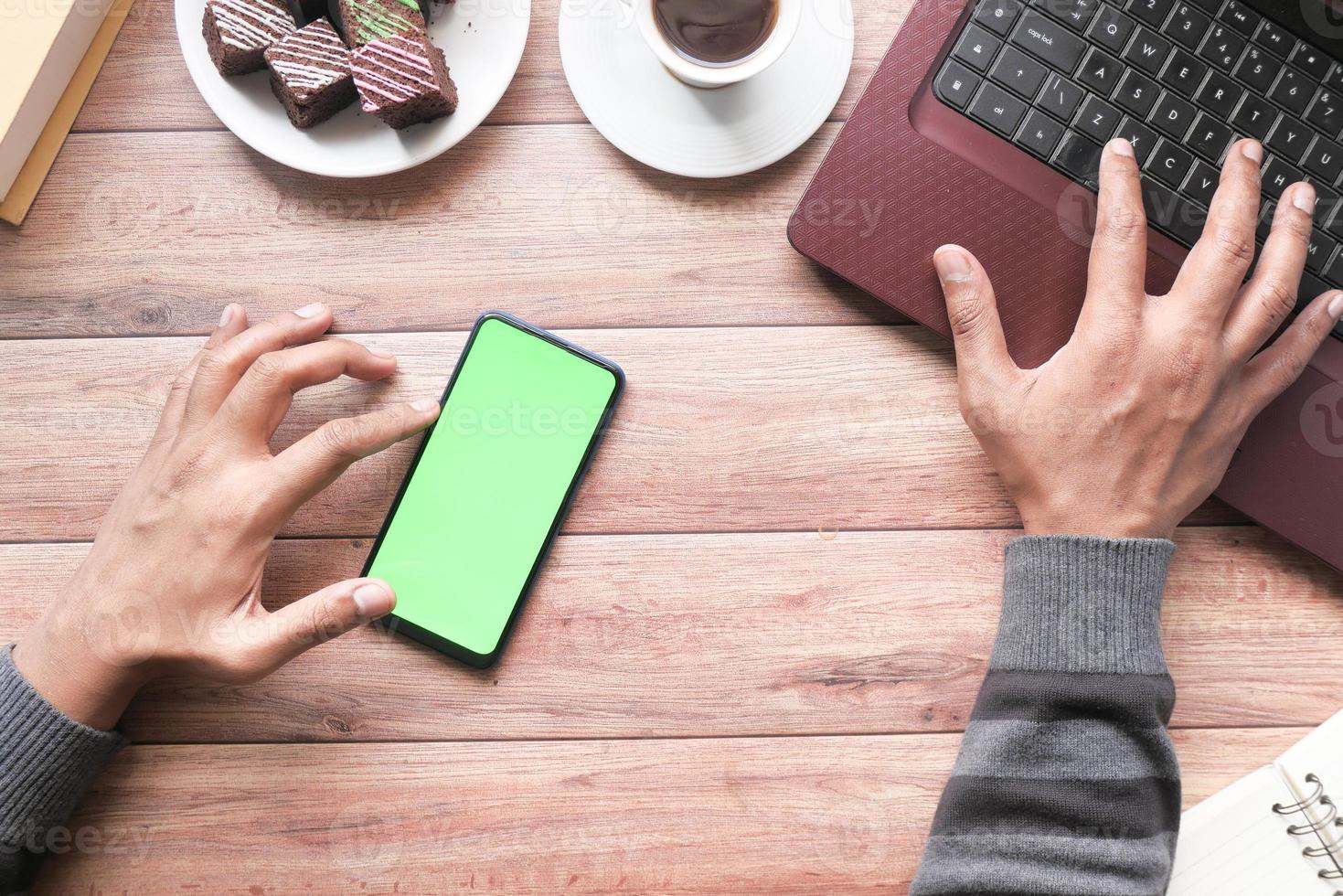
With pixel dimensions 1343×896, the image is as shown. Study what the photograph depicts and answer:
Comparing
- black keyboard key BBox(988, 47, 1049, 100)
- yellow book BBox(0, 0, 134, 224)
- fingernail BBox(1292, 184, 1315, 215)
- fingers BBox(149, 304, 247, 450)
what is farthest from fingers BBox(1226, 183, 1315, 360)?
yellow book BBox(0, 0, 134, 224)

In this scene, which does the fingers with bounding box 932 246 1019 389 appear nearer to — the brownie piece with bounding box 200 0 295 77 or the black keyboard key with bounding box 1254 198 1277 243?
the black keyboard key with bounding box 1254 198 1277 243

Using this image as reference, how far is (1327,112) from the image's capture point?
696mm

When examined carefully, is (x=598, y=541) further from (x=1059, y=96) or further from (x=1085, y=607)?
(x=1059, y=96)

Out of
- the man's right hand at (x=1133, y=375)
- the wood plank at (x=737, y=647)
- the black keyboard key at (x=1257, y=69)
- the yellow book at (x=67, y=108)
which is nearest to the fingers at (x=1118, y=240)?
the man's right hand at (x=1133, y=375)

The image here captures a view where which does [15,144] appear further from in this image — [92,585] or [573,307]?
[573,307]

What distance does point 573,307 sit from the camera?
0.78 m

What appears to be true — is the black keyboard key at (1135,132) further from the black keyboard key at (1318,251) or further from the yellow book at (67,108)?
the yellow book at (67,108)

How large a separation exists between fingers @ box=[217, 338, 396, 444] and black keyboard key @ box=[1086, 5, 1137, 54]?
622mm

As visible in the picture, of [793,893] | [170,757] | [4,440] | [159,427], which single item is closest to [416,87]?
[159,427]

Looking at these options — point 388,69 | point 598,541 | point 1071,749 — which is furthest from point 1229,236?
point 388,69

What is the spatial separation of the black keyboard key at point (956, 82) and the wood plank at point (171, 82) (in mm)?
92

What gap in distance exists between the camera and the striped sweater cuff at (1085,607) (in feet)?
2.29

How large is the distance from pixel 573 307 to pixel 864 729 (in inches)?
17.0

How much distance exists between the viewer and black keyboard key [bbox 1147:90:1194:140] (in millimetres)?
702
